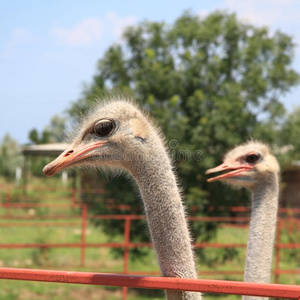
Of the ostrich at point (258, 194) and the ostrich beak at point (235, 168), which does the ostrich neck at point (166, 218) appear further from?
the ostrich beak at point (235, 168)

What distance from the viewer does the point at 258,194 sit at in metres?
3.43

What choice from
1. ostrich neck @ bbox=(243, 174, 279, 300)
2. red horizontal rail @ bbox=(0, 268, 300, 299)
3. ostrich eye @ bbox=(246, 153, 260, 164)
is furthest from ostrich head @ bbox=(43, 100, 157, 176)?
ostrich eye @ bbox=(246, 153, 260, 164)

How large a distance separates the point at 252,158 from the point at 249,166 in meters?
0.06

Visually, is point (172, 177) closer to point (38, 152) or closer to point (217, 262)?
point (217, 262)

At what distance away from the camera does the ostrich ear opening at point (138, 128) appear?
84.5 inches

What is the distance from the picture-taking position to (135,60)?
9.71 meters

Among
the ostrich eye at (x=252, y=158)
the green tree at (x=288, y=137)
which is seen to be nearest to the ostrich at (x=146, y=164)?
the ostrich eye at (x=252, y=158)

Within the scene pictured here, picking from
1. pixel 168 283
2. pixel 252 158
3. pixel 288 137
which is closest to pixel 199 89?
pixel 288 137

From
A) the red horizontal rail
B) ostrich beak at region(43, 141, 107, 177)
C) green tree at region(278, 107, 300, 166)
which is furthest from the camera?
green tree at region(278, 107, 300, 166)

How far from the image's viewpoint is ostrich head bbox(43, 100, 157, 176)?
2.13 metres

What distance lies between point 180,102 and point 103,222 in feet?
6.92

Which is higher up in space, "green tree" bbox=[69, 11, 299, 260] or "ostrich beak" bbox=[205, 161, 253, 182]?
"green tree" bbox=[69, 11, 299, 260]

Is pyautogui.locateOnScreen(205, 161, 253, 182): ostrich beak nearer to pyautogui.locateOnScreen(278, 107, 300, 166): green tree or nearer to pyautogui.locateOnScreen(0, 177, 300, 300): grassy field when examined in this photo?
pyautogui.locateOnScreen(0, 177, 300, 300): grassy field

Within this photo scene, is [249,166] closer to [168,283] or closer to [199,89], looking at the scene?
[168,283]
